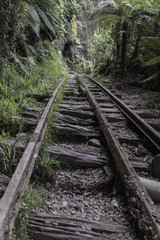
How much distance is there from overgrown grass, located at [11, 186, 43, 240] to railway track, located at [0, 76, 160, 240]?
0.05 m

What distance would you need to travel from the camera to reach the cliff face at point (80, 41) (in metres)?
22.5

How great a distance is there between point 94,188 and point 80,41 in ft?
96.5

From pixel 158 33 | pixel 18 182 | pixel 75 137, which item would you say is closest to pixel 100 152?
pixel 75 137

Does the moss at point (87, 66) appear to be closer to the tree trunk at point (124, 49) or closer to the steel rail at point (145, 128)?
the tree trunk at point (124, 49)

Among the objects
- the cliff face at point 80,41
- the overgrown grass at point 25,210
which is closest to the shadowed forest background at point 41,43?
the overgrown grass at point 25,210

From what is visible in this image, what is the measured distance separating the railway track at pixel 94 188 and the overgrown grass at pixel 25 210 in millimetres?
48

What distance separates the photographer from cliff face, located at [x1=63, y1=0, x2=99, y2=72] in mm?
22547

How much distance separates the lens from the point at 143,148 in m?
2.35

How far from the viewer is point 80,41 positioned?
94.0 feet

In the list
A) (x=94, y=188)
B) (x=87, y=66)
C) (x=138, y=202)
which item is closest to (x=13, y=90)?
(x=94, y=188)

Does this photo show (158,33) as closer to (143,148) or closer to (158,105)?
(158,105)

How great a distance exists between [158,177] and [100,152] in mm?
669

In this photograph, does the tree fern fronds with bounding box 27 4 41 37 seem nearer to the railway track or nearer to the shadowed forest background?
the shadowed forest background

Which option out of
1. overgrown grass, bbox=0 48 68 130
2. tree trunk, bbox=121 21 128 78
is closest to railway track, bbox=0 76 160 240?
overgrown grass, bbox=0 48 68 130
